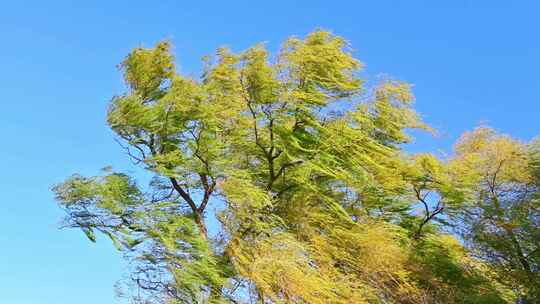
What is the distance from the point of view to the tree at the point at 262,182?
24.6ft

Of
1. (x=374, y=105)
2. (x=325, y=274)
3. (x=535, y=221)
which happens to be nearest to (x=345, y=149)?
(x=374, y=105)

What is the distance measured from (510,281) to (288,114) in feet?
13.5

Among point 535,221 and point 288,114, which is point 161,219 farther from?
point 535,221

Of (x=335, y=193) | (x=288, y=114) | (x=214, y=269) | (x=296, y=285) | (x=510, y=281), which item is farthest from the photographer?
(x=335, y=193)

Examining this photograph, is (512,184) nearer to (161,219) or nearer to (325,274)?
(325,274)

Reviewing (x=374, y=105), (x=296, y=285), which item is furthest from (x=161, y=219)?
(x=374, y=105)

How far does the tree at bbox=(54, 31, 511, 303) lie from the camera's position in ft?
24.6

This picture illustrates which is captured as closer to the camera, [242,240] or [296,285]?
[296,285]

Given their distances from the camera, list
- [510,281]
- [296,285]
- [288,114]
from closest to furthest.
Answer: [296,285]
[288,114]
[510,281]

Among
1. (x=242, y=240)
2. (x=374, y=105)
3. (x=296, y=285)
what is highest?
(x=374, y=105)

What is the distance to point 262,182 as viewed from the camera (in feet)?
29.2

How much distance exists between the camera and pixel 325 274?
25.4 ft

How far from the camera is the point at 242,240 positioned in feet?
25.2

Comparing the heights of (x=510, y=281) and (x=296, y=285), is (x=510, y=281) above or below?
above
